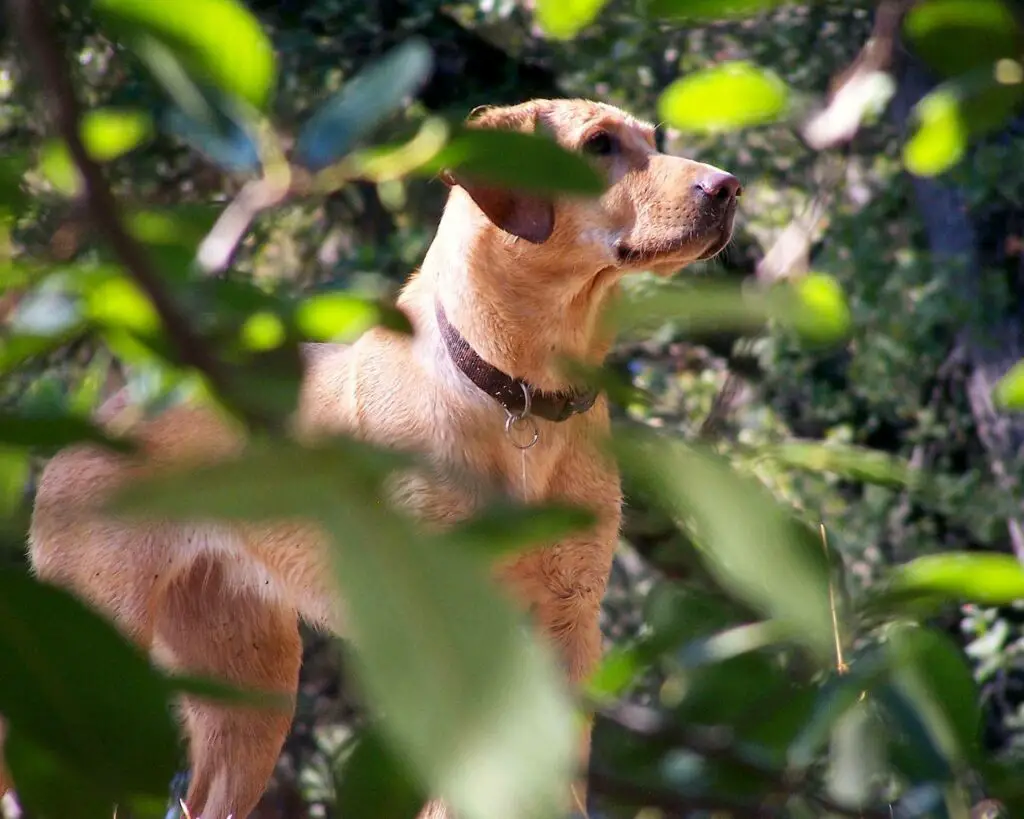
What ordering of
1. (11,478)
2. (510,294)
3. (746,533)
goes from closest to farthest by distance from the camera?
(746,533) → (11,478) → (510,294)

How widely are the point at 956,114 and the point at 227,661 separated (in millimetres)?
2771

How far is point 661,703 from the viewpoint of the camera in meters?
0.77

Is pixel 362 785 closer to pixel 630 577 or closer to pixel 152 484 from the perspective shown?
pixel 152 484

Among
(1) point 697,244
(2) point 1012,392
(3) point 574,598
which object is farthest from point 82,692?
(3) point 574,598

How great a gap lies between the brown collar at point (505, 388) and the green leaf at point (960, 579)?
78.1 inches

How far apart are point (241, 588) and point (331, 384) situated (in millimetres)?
633

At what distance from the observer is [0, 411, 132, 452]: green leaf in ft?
1.41

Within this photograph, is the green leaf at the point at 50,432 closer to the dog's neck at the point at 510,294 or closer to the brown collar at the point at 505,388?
the brown collar at the point at 505,388

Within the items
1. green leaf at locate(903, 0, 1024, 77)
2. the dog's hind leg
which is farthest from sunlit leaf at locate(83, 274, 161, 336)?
the dog's hind leg

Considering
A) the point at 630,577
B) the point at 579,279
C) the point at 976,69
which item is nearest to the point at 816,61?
the point at 630,577

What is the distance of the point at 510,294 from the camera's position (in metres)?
2.86

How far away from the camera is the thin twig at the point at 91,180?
1.14 feet

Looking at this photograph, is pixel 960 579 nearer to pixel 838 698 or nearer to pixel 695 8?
pixel 838 698

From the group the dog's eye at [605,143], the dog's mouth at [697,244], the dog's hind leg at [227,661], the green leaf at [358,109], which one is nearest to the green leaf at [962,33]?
the green leaf at [358,109]
